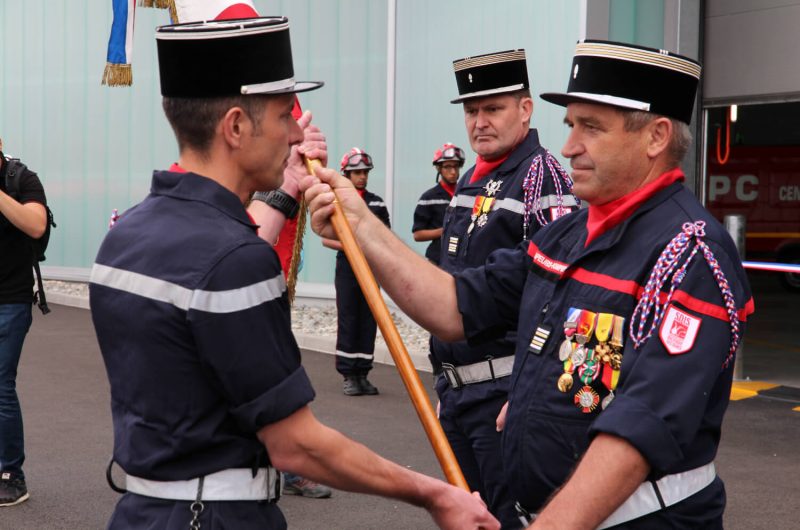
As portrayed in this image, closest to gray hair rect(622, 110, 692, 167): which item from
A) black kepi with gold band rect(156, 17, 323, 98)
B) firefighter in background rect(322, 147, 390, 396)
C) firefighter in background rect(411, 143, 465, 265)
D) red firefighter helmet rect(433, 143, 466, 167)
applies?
black kepi with gold band rect(156, 17, 323, 98)

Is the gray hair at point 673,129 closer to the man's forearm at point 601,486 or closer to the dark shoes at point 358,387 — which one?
the man's forearm at point 601,486

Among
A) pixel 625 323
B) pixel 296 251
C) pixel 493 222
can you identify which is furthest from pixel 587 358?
pixel 296 251

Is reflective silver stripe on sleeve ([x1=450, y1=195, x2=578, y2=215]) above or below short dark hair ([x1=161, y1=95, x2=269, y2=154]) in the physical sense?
below

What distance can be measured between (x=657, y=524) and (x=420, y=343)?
1002cm

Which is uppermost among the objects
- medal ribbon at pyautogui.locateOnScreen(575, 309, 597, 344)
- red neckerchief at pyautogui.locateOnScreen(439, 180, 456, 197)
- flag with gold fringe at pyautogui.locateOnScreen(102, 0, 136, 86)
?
flag with gold fringe at pyautogui.locateOnScreen(102, 0, 136, 86)

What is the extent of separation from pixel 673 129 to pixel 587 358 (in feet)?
1.99

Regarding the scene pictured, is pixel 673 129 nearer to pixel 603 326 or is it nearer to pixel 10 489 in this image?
pixel 603 326

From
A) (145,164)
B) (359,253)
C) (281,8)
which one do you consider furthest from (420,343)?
(359,253)

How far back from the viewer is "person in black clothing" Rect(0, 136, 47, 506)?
605 cm

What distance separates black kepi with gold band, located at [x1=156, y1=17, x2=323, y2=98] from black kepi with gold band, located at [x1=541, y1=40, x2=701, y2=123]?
832 mm

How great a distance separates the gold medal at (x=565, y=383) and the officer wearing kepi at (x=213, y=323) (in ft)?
1.49

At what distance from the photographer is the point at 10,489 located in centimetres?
621

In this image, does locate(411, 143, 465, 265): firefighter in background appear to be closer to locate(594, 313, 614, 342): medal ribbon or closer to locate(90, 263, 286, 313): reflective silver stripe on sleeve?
locate(594, 313, 614, 342): medal ribbon

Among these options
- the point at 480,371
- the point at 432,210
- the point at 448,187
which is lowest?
the point at 432,210
